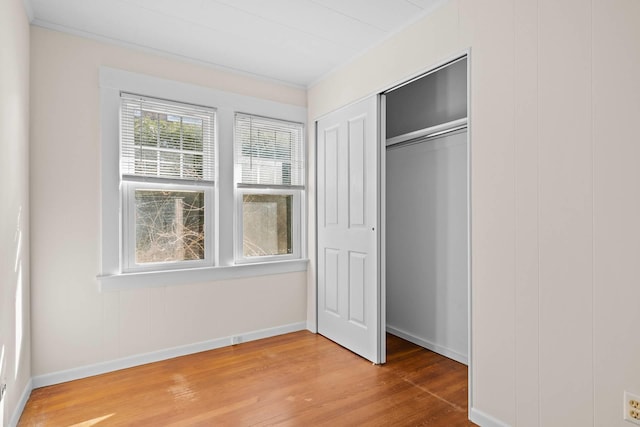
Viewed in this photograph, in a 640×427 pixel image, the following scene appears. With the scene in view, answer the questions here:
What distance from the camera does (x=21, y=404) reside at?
2.18 m

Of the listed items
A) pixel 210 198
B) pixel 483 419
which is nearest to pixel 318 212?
pixel 210 198

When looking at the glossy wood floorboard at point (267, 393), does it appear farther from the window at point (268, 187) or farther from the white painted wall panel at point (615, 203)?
the window at point (268, 187)

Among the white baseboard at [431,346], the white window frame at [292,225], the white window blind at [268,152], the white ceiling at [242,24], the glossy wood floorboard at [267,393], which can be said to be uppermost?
the white ceiling at [242,24]

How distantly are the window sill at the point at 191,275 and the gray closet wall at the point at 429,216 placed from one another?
1.02 m

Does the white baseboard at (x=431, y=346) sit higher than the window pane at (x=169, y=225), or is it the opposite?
the window pane at (x=169, y=225)

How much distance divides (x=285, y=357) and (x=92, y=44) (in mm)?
2835

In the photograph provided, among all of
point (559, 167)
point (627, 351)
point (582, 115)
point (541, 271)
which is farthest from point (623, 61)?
point (627, 351)

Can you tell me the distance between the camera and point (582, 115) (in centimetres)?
162

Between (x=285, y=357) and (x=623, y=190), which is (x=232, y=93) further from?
(x=623, y=190)

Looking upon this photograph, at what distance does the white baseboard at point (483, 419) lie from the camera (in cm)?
195

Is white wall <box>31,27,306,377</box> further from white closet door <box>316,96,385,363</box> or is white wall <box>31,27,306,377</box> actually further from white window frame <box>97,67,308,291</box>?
white closet door <box>316,96,385,363</box>

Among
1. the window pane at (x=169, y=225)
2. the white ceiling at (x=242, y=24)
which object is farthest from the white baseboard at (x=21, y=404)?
the white ceiling at (x=242, y=24)

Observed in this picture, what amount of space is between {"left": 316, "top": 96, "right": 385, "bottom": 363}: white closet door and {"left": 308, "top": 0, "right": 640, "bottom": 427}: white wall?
2.91 ft

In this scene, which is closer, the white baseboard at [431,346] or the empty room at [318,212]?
the empty room at [318,212]
